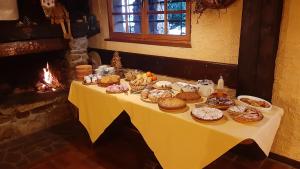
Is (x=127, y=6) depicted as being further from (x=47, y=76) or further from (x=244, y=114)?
(x=244, y=114)

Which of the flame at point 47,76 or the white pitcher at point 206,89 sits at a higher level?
the white pitcher at point 206,89

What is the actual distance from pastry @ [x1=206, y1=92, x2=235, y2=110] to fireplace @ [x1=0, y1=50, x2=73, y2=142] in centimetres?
257

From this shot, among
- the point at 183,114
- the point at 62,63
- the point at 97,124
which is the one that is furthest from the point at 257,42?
the point at 62,63

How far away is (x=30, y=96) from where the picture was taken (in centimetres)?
391

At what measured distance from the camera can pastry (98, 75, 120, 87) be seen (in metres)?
2.95

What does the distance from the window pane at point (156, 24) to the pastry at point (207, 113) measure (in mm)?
1681

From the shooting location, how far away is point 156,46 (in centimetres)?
355

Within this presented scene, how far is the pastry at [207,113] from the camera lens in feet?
6.47

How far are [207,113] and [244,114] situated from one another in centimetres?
28

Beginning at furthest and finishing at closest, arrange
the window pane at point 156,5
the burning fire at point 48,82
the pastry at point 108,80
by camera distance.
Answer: the burning fire at point 48,82 → the window pane at point 156,5 → the pastry at point 108,80

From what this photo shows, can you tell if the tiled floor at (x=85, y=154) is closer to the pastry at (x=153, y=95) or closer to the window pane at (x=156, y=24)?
the pastry at (x=153, y=95)

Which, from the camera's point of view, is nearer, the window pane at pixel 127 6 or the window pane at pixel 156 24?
the window pane at pixel 156 24

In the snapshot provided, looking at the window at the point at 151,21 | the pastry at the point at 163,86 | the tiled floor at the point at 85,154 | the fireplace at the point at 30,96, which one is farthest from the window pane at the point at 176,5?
the fireplace at the point at 30,96

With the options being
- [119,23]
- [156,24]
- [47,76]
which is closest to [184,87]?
[156,24]
